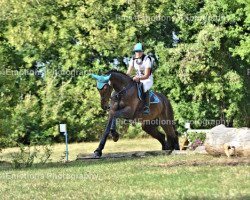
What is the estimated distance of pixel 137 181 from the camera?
9.16 metres

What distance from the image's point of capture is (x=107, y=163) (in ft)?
41.5

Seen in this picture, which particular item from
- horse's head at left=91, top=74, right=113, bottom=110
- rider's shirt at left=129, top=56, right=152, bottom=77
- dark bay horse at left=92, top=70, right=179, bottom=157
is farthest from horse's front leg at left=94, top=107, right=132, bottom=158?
rider's shirt at left=129, top=56, right=152, bottom=77

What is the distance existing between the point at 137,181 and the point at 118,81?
5203mm

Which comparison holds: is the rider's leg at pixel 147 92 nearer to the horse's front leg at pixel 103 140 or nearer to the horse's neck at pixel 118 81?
the horse's neck at pixel 118 81

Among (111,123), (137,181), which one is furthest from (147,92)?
(137,181)

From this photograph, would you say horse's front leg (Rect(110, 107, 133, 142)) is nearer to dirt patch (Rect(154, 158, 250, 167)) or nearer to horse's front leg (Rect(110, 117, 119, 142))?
horse's front leg (Rect(110, 117, 119, 142))

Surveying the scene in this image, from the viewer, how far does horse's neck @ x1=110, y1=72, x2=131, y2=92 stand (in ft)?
46.0

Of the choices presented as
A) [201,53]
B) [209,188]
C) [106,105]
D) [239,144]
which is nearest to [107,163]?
[106,105]

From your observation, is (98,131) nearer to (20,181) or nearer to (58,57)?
(58,57)

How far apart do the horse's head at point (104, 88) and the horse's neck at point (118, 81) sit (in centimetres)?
26

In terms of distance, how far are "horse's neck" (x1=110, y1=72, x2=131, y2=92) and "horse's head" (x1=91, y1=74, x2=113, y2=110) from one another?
0.84 ft

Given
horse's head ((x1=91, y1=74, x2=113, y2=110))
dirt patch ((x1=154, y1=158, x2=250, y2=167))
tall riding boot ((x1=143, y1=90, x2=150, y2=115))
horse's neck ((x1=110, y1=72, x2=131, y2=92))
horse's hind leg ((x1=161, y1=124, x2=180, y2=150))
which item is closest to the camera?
dirt patch ((x1=154, y1=158, x2=250, y2=167))

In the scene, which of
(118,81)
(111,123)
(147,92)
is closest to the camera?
(111,123)

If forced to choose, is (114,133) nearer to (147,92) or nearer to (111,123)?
(111,123)
